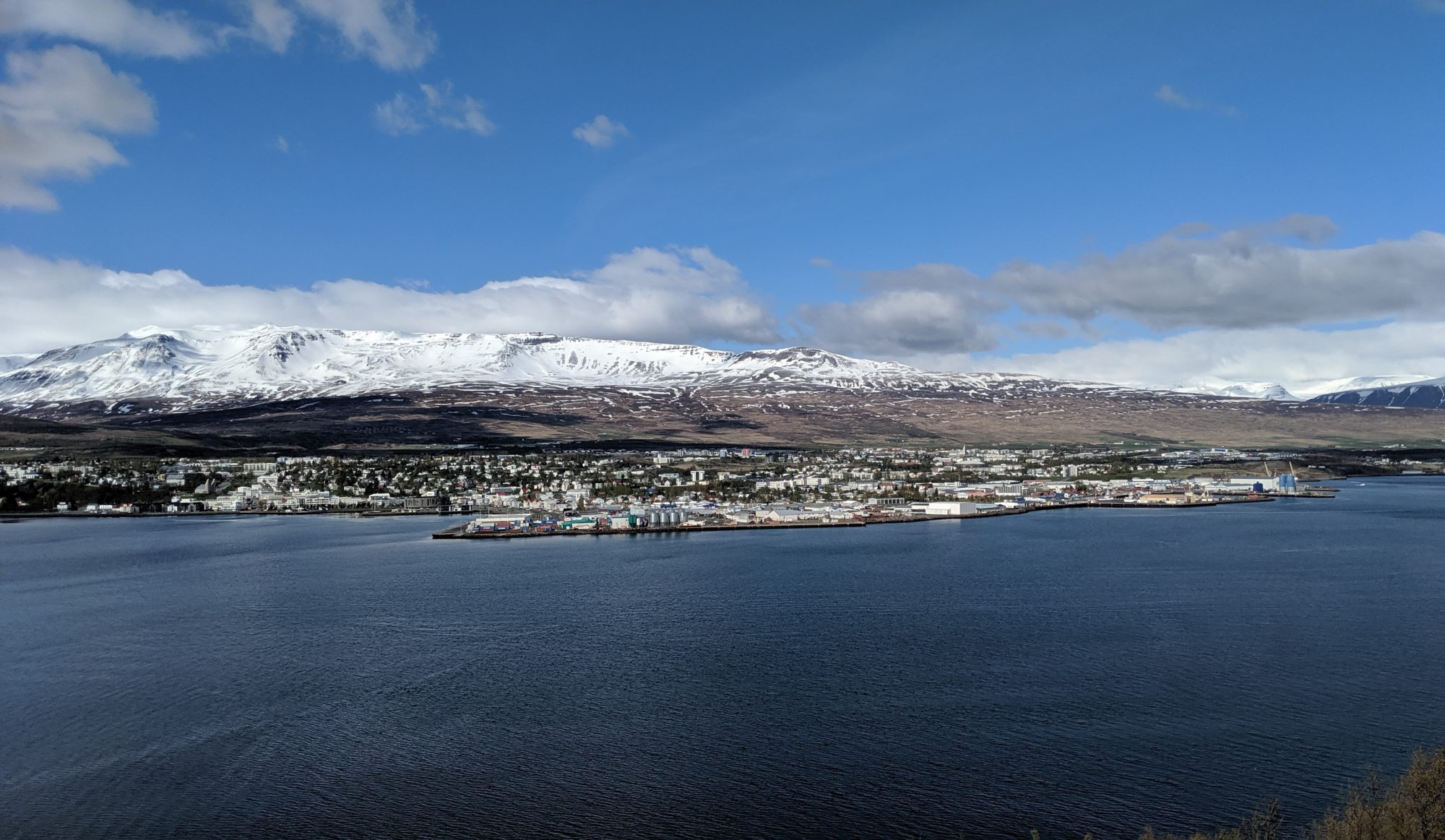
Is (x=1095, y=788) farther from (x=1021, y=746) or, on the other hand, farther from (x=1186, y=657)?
(x=1186, y=657)

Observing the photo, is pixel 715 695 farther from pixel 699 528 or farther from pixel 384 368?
pixel 384 368

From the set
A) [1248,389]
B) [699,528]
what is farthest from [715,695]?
[1248,389]

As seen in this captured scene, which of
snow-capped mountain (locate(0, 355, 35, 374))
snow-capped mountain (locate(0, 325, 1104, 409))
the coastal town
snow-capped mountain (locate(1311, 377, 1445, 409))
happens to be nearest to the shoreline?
the coastal town

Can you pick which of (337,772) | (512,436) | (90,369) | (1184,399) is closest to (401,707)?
(337,772)

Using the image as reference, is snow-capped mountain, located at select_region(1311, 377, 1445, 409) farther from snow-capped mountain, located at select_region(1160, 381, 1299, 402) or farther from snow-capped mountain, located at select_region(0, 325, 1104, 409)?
snow-capped mountain, located at select_region(0, 325, 1104, 409)

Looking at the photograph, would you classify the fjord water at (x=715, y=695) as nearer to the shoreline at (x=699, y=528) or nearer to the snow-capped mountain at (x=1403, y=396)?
the shoreline at (x=699, y=528)
